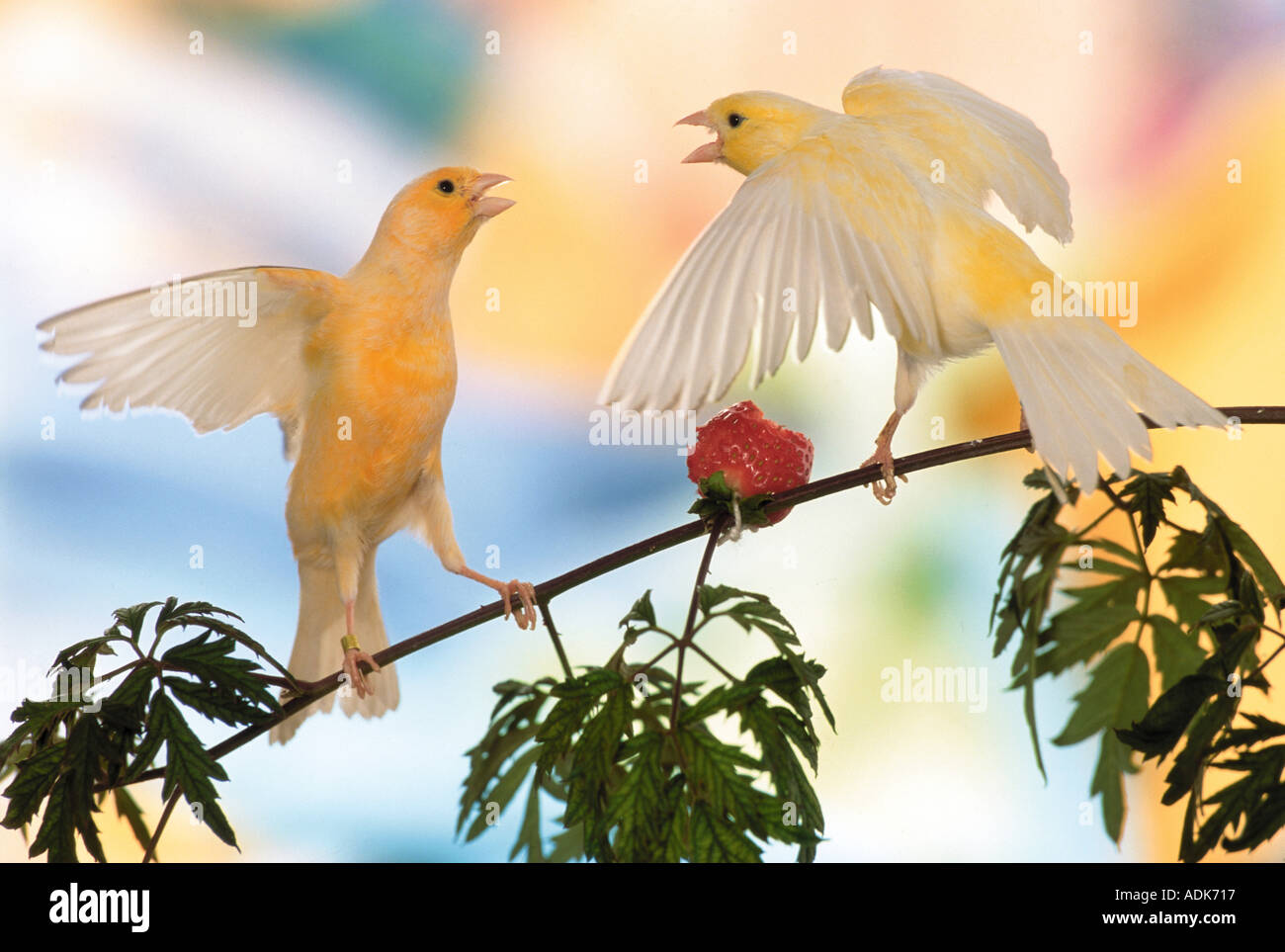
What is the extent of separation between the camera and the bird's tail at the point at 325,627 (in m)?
1.07

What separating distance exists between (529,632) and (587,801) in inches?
15.9

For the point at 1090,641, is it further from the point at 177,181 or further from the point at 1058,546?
the point at 177,181

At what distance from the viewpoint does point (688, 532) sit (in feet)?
2.74

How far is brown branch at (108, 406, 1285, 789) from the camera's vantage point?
791 millimetres

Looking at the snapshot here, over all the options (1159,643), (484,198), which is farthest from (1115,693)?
(484,198)

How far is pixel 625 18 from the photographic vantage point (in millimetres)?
1181

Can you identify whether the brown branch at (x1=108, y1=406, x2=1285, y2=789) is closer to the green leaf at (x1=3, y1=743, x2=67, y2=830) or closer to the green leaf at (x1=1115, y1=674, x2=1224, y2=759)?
the green leaf at (x1=3, y1=743, x2=67, y2=830)

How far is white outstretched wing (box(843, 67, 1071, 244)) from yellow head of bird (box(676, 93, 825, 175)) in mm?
72

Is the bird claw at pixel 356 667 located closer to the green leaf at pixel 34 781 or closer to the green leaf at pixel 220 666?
the green leaf at pixel 220 666

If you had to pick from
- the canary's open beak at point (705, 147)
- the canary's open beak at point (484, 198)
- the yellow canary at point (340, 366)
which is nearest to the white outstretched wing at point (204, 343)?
the yellow canary at point (340, 366)

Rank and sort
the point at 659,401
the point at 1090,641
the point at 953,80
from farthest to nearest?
the point at 953,80, the point at 1090,641, the point at 659,401

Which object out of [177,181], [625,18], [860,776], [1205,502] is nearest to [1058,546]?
[1205,502]

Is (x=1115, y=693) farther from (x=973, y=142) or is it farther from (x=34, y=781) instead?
(x=34, y=781)

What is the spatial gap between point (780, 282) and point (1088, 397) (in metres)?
0.24
